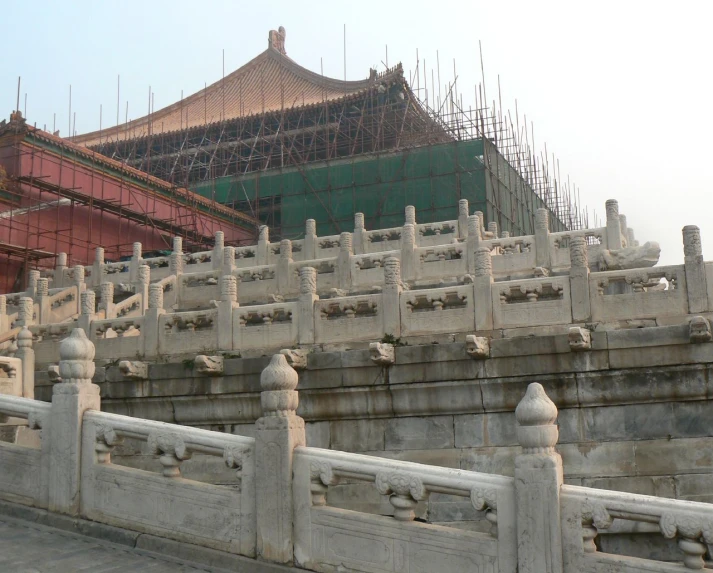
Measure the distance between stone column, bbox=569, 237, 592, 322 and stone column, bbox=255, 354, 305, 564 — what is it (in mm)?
4991

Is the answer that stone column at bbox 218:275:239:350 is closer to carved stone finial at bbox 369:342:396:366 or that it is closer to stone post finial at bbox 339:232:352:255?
carved stone finial at bbox 369:342:396:366

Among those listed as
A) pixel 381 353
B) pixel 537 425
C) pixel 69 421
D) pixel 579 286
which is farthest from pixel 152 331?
pixel 537 425

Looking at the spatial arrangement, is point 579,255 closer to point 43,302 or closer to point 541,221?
point 541,221

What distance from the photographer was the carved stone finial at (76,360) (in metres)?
7.14

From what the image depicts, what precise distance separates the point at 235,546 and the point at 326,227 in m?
21.9

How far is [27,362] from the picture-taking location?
36.8 ft

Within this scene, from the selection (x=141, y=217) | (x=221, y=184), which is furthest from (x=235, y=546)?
(x=221, y=184)

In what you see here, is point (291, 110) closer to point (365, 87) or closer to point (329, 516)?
point (365, 87)

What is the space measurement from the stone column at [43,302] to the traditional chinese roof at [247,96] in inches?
717

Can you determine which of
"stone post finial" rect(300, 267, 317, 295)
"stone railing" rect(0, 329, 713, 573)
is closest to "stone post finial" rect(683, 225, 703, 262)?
"stone railing" rect(0, 329, 713, 573)

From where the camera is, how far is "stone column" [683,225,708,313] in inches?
384

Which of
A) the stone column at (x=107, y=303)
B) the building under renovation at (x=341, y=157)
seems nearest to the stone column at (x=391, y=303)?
the stone column at (x=107, y=303)

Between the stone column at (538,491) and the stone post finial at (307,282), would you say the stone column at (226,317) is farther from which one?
the stone column at (538,491)

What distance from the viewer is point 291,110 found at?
3147 cm
